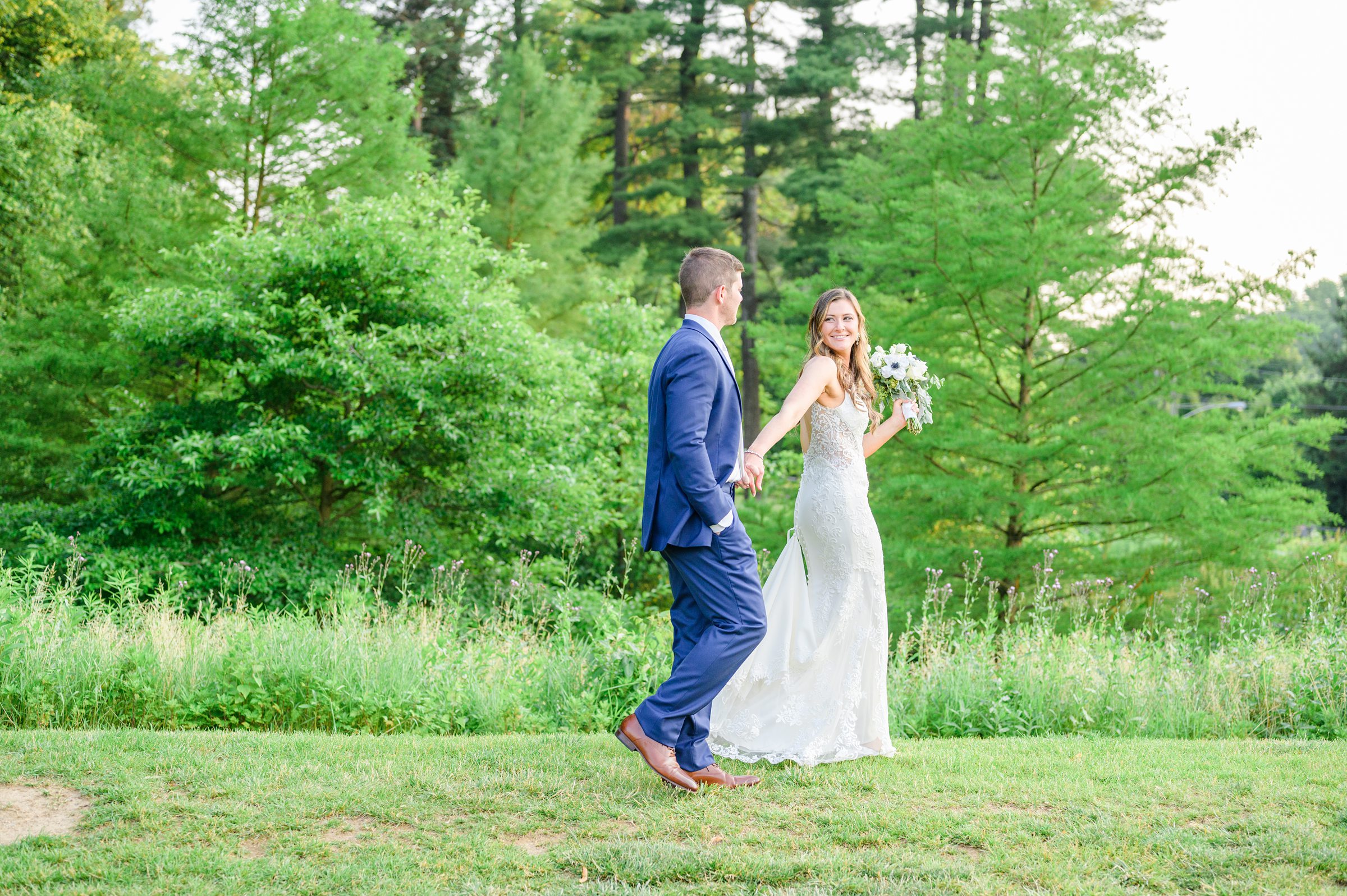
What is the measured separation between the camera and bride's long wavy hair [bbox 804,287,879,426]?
195 inches

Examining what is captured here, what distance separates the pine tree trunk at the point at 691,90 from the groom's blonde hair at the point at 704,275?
66.1 ft

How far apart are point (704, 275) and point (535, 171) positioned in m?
18.4

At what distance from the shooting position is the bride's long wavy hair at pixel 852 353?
494 centimetres

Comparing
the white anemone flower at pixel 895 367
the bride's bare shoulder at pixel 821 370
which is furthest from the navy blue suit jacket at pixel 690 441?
the white anemone flower at pixel 895 367

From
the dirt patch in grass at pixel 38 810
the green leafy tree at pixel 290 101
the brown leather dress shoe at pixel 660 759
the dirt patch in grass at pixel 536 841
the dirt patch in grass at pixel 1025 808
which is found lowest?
the dirt patch in grass at pixel 38 810

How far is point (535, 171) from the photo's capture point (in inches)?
848

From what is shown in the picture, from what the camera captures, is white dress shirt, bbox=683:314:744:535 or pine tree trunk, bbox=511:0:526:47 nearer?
white dress shirt, bbox=683:314:744:535

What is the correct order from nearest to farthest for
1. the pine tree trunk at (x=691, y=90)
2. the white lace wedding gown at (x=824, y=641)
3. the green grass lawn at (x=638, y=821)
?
the green grass lawn at (x=638, y=821)
the white lace wedding gown at (x=824, y=641)
the pine tree trunk at (x=691, y=90)

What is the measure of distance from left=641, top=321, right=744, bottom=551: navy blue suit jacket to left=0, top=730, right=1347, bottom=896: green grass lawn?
1130mm

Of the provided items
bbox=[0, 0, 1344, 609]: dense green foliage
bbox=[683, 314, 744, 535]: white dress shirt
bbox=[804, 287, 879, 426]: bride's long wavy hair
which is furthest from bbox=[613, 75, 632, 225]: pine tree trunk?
bbox=[683, 314, 744, 535]: white dress shirt

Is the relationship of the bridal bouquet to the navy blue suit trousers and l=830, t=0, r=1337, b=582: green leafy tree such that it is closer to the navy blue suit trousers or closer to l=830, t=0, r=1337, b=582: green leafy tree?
the navy blue suit trousers

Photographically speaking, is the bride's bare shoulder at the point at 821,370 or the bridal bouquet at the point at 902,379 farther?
the bridal bouquet at the point at 902,379

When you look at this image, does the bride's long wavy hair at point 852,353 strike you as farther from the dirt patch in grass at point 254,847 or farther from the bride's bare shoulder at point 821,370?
the dirt patch in grass at point 254,847

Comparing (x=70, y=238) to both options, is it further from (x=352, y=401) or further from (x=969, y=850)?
(x=969, y=850)
